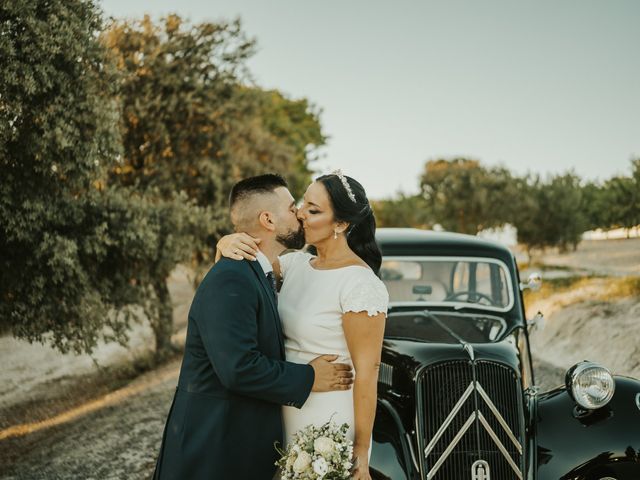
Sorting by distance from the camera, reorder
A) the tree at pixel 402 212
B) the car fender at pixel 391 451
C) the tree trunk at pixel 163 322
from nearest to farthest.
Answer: the car fender at pixel 391 451, the tree trunk at pixel 163 322, the tree at pixel 402 212

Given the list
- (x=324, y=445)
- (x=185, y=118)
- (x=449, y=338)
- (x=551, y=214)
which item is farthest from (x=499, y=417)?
(x=551, y=214)

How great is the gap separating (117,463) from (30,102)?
168 inches

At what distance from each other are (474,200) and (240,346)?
33.4m

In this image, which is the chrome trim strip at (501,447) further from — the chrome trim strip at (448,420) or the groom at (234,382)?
the groom at (234,382)

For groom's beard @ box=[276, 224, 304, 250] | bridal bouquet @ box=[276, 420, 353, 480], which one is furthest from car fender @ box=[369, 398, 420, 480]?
groom's beard @ box=[276, 224, 304, 250]

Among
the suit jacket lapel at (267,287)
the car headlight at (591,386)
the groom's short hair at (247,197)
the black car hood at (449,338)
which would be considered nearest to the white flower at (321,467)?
the suit jacket lapel at (267,287)

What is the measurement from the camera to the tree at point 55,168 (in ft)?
21.2

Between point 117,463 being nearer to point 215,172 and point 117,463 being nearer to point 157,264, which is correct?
point 157,264

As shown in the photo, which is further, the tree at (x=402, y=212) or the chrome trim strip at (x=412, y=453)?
the tree at (x=402, y=212)

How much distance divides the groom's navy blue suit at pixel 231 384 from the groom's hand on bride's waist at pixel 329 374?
0.30 ft

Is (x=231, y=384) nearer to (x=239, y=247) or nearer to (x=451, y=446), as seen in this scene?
(x=239, y=247)

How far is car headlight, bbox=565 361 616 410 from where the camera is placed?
14.5ft

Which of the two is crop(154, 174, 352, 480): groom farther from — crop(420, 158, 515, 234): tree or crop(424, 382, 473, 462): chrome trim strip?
crop(420, 158, 515, 234): tree

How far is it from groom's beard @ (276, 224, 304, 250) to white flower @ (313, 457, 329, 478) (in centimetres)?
114
